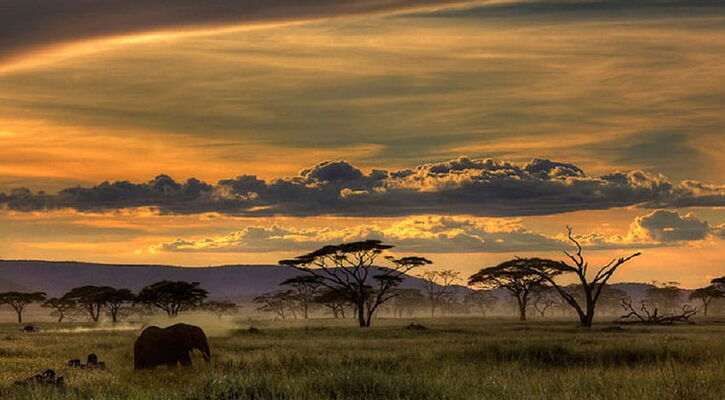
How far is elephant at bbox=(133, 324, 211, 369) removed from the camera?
29734 millimetres

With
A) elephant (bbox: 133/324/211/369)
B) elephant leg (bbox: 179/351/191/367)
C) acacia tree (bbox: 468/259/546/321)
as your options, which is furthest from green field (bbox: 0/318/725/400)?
acacia tree (bbox: 468/259/546/321)

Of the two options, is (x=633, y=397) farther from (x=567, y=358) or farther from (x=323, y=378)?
(x=567, y=358)

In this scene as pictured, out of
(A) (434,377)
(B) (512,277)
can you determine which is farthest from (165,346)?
(B) (512,277)

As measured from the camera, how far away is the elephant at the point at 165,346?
97.6 ft

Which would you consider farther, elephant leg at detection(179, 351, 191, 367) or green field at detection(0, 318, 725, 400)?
elephant leg at detection(179, 351, 191, 367)

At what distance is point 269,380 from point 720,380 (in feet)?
32.0

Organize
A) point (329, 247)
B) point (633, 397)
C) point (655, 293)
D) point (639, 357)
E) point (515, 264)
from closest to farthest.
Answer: point (633, 397) < point (639, 357) < point (329, 247) < point (515, 264) < point (655, 293)

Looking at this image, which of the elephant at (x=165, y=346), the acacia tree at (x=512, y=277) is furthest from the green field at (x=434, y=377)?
the acacia tree at (x=512, y=277)

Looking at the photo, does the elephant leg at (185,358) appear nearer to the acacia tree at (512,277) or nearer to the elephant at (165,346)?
the elephant at (165,346)

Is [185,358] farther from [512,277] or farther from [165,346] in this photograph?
[512,277]

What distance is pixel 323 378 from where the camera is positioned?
18.8 meters

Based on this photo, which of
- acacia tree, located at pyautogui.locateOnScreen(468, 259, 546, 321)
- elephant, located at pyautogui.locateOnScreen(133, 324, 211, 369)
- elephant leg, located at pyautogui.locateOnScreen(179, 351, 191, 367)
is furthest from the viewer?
acacia tree, located at pyautogui.locateOnScreen(468, 259, 546, 321)

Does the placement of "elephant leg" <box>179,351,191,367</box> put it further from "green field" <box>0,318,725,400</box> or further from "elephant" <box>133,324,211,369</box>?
"green field" <box>0,318,725,400</box>

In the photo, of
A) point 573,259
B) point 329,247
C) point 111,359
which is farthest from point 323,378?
point 329,247
